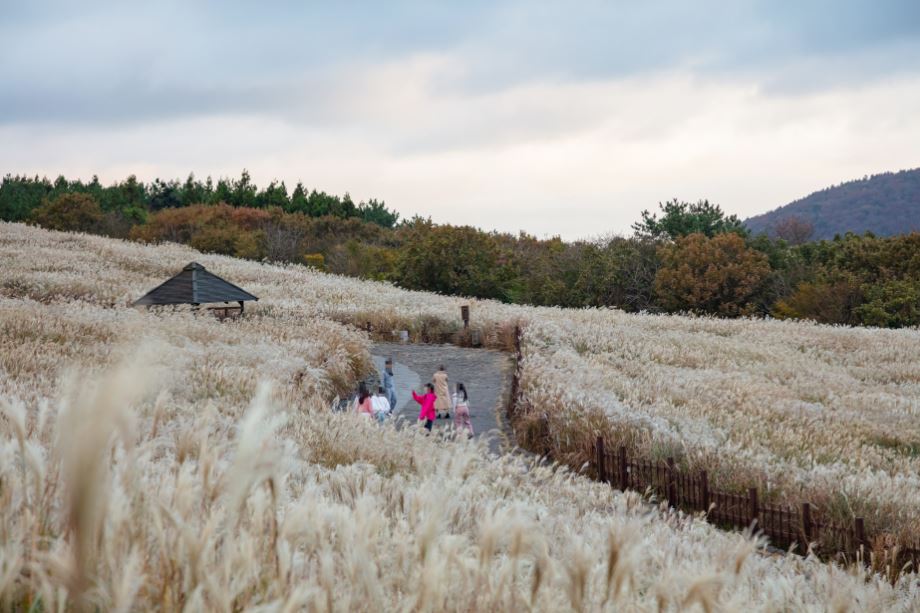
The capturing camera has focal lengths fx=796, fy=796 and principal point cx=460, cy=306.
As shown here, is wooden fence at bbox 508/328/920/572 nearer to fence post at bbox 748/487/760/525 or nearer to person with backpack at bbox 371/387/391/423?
fence post at bbox 748/487/760/525

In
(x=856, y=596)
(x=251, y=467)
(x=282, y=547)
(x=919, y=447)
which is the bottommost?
(x=919, y=447)

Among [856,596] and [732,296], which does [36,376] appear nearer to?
[856,596]

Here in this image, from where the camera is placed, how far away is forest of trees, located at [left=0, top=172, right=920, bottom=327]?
4316 centimetres

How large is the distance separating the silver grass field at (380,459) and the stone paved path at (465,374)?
52.4 inches

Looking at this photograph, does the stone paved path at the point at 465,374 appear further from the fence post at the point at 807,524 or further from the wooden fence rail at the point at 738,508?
the fence post at the point at 807,524

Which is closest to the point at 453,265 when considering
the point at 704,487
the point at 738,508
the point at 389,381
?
the point at 389,381

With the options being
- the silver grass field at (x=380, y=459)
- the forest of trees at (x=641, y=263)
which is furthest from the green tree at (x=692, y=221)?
the silver grass field at (x=380, y=459)

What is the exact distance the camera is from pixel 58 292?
27.6 meters

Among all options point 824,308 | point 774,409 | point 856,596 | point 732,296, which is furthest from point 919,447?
point 732,296

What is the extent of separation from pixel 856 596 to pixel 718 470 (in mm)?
7199

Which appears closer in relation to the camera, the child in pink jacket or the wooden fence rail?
the wooden fence rail

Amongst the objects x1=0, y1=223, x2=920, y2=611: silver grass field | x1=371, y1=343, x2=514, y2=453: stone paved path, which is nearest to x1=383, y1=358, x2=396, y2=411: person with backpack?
x1=371, y1=343, x2=514, y2=453: stone paved path

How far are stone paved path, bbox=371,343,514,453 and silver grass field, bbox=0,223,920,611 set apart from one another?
1.33 m

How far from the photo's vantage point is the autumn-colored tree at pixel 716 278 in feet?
154
